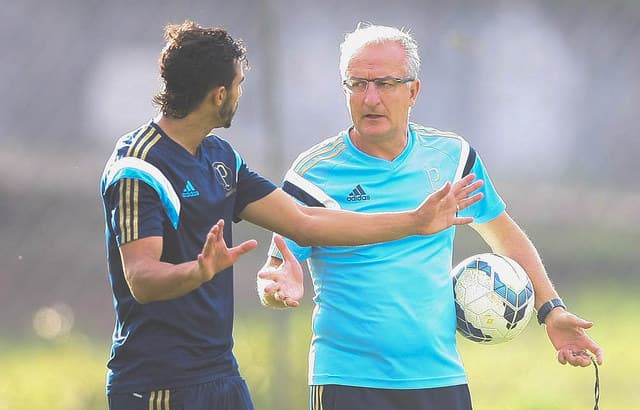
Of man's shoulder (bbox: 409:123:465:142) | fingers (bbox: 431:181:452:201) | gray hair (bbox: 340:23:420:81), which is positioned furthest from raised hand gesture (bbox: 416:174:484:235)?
gray hair (bbox: 340:23:420:81)

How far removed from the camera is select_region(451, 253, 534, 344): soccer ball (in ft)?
15.8

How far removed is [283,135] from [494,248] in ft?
5.26

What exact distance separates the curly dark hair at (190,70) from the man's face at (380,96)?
2.47 ft

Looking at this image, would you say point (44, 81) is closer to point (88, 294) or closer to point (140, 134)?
point (88, 294)

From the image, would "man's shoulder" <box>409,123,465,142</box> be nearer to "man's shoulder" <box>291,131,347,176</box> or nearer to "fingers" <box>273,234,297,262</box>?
"man's shoulder" <box>291,131,347,176</box>

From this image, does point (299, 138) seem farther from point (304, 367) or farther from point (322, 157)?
point (322, 157)

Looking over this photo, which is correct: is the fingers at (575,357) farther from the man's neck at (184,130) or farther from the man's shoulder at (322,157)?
the man's neck at (184,130)

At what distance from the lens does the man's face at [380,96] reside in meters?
4.80

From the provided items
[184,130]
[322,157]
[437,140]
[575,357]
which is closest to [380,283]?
[322,157]

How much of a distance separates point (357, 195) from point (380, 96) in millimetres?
405

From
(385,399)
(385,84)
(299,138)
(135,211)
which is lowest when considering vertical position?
(385,399)

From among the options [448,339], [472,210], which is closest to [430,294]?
[448,339]

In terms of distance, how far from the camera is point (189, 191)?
4086 mm

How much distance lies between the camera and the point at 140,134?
4125 millimetres
